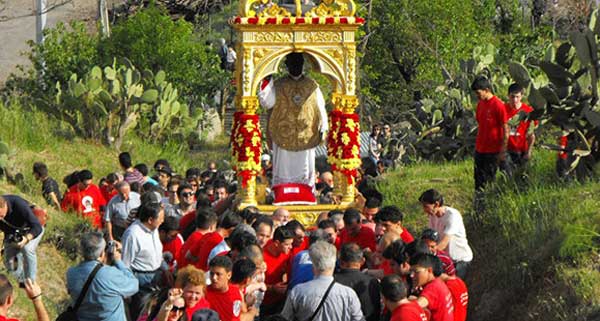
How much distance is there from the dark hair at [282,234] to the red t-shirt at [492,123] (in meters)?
4.09

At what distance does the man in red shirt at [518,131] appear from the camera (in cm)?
1664

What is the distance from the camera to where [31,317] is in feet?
45.3

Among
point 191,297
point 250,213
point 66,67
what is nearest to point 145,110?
point 66,67

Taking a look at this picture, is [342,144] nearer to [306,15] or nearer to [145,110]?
[306,15]

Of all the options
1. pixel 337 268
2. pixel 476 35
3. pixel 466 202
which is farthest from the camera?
pixel 476 35

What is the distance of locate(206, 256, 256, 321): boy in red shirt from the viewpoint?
34.0 feet

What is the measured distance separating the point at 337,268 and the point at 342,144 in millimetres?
6377

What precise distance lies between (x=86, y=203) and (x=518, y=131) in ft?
19.0

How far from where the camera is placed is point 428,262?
10.5 metres

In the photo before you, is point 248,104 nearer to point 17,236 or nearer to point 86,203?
point 86,203

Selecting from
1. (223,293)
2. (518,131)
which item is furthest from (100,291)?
(518,131)

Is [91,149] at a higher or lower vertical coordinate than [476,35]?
lower

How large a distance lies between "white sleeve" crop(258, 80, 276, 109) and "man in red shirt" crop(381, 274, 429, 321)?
844 centimetres

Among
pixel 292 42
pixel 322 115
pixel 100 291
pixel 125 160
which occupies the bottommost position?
pixel 100 291
